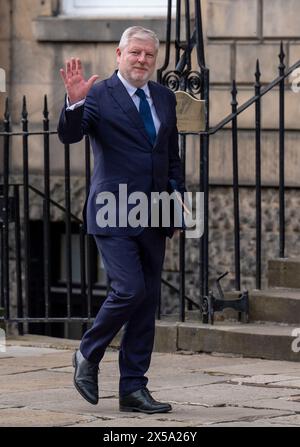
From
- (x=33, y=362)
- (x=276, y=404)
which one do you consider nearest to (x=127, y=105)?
(x=276, y=404)

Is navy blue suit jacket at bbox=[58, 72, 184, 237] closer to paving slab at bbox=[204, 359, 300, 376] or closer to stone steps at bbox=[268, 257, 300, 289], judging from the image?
paving slab at bbox=[204, 359, 300, 376]

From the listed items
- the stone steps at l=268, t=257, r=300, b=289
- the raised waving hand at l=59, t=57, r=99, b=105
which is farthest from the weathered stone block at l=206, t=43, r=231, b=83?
the raised waving hand at l=59, t=57, r=99, b=105

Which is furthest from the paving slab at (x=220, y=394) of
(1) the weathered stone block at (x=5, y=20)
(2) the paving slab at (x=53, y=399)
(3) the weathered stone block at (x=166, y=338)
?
(1) the weathered stone block at (x=5, y=20)

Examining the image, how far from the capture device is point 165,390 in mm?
8070

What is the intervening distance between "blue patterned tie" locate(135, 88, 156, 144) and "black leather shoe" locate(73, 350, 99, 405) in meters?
1.12

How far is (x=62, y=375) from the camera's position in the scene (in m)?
8.72

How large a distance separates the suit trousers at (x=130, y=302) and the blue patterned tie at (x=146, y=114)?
1.50 ft

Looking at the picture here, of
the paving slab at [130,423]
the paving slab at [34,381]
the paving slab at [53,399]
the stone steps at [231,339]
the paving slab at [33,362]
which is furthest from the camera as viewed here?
the stone steps at [231,339]

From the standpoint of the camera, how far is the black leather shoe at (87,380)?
287 inches

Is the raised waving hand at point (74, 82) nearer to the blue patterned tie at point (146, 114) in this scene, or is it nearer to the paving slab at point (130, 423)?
the blue patterned tie at point (146, 114)

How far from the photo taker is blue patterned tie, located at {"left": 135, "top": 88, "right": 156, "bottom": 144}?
23.9 feet

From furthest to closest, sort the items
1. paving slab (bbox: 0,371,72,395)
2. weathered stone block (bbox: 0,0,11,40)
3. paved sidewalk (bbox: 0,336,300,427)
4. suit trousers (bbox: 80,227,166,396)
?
1. weathered stone block (bbox: 0,0,11,40)
2. paving slab (bbox: 0,371,72,395)
3. suit trousers (bbox: 80,227,166,396)
4. paved sidewalk (bbox: 0,336,300,427)

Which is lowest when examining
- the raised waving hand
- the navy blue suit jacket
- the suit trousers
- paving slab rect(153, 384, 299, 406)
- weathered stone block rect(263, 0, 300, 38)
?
paving slab rect(153, 384, 299, 406)

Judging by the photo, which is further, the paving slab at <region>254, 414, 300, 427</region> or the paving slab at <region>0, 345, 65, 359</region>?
the paving slab at <region>0, 345, 65, 359</region>
